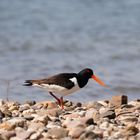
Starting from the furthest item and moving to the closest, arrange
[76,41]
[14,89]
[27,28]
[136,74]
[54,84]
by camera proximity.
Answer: [27,28] < [76,41] < [136,74] < [14,89] < [54,84]

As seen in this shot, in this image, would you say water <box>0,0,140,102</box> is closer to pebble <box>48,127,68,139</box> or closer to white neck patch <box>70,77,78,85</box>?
white neck patch <box>70,77,78,85</box>

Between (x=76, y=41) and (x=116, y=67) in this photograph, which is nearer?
(x=116, y=67)

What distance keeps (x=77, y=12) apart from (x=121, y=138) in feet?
34.8

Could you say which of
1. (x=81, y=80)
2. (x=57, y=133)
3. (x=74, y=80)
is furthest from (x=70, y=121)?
(x=81, y=80)

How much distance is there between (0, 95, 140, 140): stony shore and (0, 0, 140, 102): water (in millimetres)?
1259

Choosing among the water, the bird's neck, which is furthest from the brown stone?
the water

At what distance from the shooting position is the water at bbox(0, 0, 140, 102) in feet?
36.1

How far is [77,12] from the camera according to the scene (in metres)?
17.2

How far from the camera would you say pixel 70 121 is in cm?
727

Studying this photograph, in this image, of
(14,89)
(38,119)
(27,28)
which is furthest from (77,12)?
(38,119)

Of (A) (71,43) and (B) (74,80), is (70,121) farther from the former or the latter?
(A) (71,43)

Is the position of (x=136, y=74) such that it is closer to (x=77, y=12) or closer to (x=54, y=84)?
(x=54, y=84)

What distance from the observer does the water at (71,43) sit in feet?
36.1

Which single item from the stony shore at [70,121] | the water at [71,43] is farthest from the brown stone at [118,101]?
the water at [71,43]
